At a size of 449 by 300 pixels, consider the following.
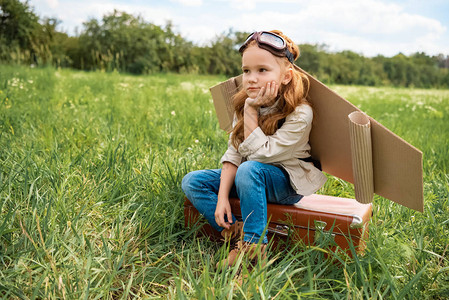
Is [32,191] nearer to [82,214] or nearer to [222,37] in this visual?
[82,214]

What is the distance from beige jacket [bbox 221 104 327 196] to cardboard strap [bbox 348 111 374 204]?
27 centimetres

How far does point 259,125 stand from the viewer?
2164 millimetres

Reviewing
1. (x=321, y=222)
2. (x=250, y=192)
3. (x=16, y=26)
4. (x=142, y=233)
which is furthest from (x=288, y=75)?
(x=16, y=26)

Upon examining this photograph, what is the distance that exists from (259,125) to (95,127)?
2065 mm

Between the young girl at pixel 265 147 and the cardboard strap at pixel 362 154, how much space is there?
27 centimetres

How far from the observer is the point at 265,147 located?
6.77ft

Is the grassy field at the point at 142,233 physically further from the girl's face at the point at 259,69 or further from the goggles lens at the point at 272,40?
the goggles lens at the point at 272,40

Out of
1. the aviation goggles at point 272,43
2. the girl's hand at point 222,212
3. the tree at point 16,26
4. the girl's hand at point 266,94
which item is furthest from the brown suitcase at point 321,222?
the tree at point 16,26

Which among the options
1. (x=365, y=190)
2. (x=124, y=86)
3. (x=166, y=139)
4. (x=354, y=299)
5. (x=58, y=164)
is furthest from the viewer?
(x=124, y=86)

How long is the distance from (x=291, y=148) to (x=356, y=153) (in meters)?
0.37

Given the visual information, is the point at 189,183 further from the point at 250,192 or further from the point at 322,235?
the point at 322,235

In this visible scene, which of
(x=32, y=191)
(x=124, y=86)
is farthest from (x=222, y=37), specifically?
(x=32, y=191)

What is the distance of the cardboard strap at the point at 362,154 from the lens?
5.86 ft

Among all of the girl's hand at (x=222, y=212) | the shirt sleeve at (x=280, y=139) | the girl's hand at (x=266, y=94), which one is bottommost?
the girl's hand at (x=222, y=212)
